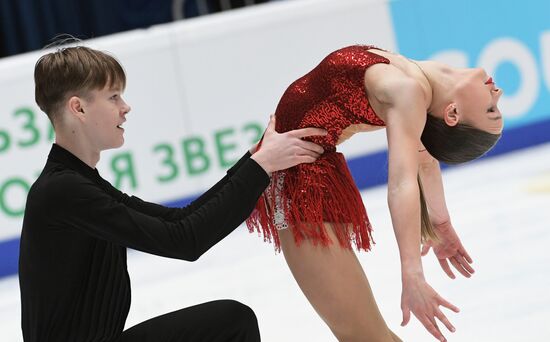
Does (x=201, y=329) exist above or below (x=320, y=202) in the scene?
below

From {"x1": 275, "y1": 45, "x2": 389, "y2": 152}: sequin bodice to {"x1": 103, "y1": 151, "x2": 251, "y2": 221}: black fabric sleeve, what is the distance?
17 cm

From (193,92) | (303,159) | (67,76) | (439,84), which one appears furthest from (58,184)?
(193,92)

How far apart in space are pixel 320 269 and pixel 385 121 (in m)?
0.43

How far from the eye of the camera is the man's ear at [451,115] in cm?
234

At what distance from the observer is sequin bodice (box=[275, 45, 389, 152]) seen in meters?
2.34

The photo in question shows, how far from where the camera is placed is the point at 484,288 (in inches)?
142

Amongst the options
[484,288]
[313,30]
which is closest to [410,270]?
[484,288]

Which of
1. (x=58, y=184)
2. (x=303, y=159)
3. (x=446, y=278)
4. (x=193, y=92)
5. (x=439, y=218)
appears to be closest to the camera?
(x=58, y=184)

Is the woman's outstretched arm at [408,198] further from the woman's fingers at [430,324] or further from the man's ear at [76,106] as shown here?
the man's ear at [76,106]

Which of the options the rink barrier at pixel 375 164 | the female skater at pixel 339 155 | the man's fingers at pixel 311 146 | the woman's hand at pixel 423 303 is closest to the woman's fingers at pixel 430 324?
the woman's hand at pixel 423 303

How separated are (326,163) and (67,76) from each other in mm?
710

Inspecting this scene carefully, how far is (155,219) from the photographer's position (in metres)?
2.08

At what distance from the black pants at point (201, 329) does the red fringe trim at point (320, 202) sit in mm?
311

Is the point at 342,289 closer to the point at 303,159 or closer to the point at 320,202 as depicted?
the point at 320,202
